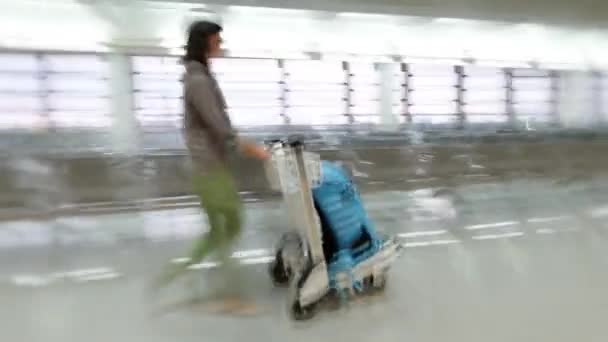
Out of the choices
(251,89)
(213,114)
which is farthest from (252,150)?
(251,89)

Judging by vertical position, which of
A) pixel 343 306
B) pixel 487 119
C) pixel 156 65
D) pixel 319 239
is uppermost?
pixel 156 65

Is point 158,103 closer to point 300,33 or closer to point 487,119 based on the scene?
point 300,33

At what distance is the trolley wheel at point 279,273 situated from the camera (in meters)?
1.77

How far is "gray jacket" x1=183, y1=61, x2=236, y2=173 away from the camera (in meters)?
1.56

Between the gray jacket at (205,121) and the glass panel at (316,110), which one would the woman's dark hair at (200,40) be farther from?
the glass panel at (316,110)

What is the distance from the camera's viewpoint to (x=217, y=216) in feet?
5.43

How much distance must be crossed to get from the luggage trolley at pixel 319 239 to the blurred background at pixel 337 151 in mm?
81

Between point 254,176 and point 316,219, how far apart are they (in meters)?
0.98

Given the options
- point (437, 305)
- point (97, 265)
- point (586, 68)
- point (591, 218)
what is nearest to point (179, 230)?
point (97, 265)

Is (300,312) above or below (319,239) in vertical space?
below

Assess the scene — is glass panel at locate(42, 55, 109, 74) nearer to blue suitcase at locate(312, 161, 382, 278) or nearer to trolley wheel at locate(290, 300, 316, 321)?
blue suitcase at locate(312, 161, 382, 278)

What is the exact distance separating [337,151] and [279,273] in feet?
3.73

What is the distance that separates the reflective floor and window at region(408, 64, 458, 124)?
0.98 m

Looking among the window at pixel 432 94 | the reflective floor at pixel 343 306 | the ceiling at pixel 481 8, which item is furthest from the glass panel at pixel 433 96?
the reflective floor at pixel 343 306
